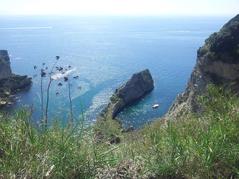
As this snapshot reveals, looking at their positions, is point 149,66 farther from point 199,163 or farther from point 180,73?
point 199,163

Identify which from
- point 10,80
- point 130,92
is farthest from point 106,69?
point 10,80

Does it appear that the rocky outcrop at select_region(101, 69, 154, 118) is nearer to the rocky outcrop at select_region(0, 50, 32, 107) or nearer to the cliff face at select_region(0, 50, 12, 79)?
the rocky outcrop at select_region(0, 50, 32, 107)

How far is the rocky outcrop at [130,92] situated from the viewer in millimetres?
68625

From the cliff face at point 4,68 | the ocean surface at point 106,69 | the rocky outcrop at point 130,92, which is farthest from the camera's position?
the cliff face at point 4,68

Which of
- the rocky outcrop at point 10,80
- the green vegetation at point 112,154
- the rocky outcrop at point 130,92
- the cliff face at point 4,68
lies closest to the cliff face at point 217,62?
the rocky outcrop at point 130,92

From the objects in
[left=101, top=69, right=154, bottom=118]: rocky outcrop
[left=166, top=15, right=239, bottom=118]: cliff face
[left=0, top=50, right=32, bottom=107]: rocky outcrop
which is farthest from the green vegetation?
[left=0, top=50, right=32, bottom=107]: rocky outcrop

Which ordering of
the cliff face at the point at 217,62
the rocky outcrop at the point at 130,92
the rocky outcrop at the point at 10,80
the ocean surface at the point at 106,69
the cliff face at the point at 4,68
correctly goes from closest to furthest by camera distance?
1. the cliff face at the point at 217,62
2. the ocean surface at the point at 106,69
3. the rocky outcrop at the point at 130,92
4. the rocky outcrop at the point at 10,80
5. the cliff face at the point at 4,68

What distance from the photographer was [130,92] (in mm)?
76875

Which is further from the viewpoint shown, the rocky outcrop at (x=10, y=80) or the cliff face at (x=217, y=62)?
the rocky outcrop at (x=10, y=80)

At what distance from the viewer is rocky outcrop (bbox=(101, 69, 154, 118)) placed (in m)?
68.6

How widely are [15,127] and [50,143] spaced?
566 millimetres

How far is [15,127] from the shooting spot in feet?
18.6

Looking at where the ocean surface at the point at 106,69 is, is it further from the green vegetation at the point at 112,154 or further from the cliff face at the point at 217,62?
the green vegetation at the point at 112,154

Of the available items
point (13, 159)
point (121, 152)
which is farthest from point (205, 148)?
point (13, 159)
